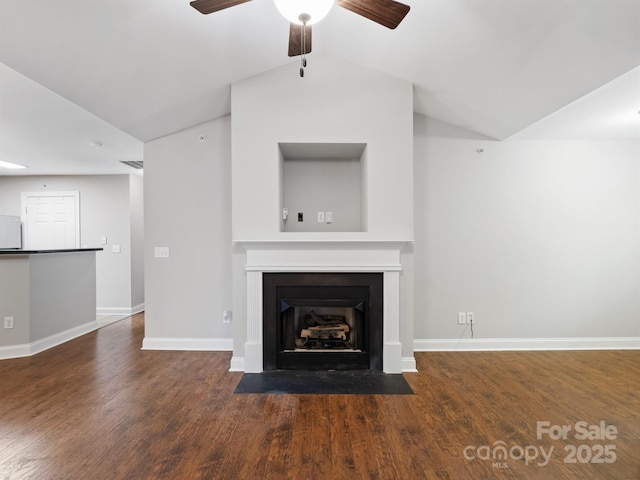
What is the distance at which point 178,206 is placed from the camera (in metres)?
3.53

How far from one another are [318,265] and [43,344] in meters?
3.27

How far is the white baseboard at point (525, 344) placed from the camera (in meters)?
3.45

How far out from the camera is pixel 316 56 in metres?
2.87

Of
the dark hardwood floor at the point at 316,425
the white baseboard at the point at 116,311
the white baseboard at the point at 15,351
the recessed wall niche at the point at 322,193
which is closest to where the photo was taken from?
the dark hardwood floor at the point at 316,425

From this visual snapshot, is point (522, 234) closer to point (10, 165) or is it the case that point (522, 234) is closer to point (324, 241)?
point (324, 241)

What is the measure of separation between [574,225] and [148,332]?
16.2 feet

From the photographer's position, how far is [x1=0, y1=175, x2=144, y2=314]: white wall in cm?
519

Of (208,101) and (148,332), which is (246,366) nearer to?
(148,332)

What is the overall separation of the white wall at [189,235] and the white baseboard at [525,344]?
7.64 ft

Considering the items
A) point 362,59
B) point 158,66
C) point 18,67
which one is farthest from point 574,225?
point 18,67

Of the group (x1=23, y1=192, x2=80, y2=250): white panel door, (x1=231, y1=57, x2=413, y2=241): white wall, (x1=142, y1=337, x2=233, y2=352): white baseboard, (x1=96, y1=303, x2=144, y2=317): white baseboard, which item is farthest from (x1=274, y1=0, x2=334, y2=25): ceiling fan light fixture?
(x1=23, y1=192, x2=80, y2=250): white panel door

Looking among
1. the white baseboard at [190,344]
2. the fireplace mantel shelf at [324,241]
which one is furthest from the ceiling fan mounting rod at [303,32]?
the white baseboard at [190,344]

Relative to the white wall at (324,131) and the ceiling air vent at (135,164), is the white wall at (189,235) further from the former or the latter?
the ceiling air vent at (135,164)

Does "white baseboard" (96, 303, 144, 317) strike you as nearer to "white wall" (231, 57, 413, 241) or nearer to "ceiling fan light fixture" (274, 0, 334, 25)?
"white wall" (231, 57, 413, 241)
